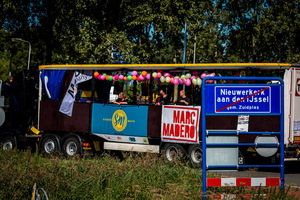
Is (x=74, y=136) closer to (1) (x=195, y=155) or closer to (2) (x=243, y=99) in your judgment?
(1) (x=195, y=155)

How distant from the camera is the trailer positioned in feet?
44.8

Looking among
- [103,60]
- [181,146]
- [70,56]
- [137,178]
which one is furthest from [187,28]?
[137,178]

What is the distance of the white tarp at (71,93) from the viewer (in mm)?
16391

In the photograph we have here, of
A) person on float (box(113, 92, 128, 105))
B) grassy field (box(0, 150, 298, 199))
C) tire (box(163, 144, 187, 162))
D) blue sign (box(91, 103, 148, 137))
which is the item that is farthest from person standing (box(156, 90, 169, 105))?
grassy field (box(0, 150, 298, 199))

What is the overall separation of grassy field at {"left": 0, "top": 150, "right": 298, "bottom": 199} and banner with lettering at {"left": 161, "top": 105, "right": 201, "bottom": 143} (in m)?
3.92

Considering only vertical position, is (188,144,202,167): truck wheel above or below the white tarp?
below

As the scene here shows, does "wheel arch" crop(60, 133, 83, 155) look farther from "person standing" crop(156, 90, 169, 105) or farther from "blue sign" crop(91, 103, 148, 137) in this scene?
"person standing" crop(156, 90, 169, 105)

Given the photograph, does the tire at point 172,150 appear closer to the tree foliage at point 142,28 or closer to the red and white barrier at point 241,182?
the red and white barrier at point 241,182

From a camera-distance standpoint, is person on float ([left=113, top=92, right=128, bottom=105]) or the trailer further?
person on float ([left=113, top=92, right=128, bottom=105])

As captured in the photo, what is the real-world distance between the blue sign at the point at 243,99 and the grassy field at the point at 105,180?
4.30 feet

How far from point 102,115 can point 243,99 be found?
9.06 metres

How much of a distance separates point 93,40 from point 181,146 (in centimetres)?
1422

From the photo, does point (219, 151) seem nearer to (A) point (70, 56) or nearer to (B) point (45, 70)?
(B) point (45, 70)

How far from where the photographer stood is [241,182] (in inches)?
281
